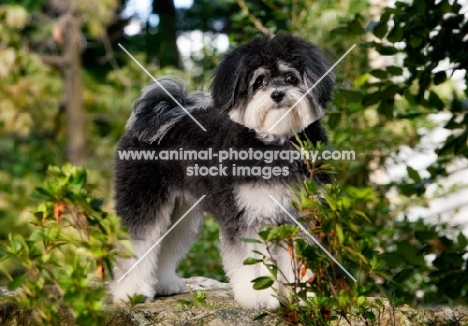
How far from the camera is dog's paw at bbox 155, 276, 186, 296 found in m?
4.16

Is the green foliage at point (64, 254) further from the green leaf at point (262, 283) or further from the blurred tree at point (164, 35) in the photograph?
the blurred tree at point (164, 35)

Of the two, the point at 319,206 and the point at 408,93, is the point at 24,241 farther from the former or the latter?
the point at 408,93

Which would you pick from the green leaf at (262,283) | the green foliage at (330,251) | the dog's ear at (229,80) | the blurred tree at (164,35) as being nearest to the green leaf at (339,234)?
the green foliage at (330,251)

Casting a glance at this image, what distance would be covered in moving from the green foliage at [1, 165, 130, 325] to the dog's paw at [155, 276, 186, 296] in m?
1.83

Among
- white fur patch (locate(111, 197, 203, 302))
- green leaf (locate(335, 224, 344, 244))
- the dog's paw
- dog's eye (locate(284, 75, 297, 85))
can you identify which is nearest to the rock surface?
white fur patch (locate(111, 197, 203, 302))

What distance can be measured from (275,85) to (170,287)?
1.47 meters

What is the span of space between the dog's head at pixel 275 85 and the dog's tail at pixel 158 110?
19.2 inches

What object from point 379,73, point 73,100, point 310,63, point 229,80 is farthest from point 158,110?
point 73,100

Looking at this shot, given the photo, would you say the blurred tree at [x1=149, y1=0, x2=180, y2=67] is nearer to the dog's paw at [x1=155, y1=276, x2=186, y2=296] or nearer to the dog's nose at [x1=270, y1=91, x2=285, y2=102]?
the dog's paw at [x1=155, y1=276, x2=186, y2=296]

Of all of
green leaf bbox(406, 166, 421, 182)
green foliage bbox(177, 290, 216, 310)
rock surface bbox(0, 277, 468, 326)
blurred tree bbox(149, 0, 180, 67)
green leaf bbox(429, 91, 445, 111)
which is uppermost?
blurred tree bbox(149, 0, 180, 67)

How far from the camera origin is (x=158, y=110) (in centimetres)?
414

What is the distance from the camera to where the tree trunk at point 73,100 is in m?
10.5

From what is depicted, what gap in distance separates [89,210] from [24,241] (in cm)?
23

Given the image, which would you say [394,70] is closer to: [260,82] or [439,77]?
[439,77]
